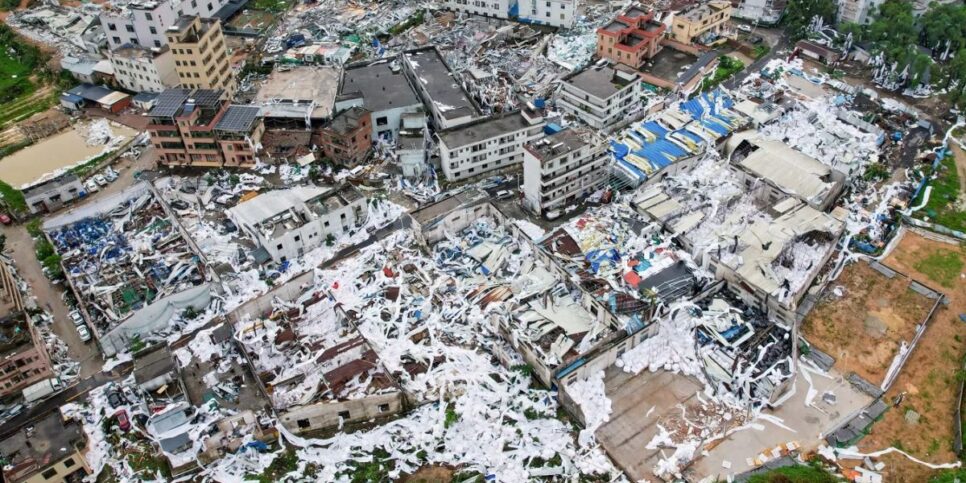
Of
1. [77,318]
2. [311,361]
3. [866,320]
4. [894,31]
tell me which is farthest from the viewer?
[894,31]

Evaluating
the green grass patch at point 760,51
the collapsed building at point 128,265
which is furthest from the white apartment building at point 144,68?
the green grass patch at point 760,51

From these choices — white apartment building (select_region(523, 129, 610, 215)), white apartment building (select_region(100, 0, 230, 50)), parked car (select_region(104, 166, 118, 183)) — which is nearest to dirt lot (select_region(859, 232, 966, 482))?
white apartment building (select_region(523, 129, 610, 215))

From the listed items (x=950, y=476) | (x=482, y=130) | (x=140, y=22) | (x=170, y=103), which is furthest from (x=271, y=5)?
(x=950, y=476)

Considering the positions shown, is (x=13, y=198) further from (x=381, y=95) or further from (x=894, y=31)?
(x=894, y=31)

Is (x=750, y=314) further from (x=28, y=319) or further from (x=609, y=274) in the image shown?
(x=28, y=319)

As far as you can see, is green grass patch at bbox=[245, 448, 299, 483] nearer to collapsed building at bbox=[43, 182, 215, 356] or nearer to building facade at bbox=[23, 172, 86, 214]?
collapsed building at bbox=[43, 182, 215, 356]

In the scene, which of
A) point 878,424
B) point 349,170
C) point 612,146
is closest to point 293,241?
point 349,170
